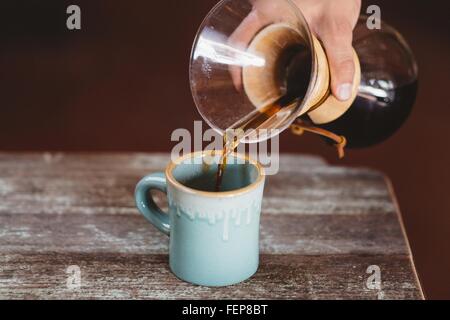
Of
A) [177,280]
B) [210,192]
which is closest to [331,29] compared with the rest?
[210,192]

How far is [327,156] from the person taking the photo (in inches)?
89.3

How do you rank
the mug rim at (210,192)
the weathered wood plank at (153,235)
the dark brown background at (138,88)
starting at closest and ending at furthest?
1. the mug rim at (210,192)
2. the weathered wood plank at (153,235)
3. the dark brown background at (138,88)

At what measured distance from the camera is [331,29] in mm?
911

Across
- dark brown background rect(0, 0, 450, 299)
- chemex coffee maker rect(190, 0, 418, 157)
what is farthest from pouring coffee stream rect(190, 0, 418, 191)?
dark brown background rect(0, 0, 450, 299)

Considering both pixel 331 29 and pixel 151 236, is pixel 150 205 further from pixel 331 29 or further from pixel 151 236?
pixel 331 29

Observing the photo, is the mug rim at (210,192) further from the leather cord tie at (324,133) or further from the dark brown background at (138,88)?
the dark brown background at (138,88)

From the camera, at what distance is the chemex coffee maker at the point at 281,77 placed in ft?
3.05

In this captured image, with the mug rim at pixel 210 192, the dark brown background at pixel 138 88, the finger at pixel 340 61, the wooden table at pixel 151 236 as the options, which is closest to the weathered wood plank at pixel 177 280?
the wooden table at pixel 151 236

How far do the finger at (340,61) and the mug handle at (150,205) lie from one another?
0.90 feet

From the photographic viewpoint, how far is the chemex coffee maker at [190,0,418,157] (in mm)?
929

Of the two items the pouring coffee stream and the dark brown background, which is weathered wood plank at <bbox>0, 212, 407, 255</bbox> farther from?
the dark brown background

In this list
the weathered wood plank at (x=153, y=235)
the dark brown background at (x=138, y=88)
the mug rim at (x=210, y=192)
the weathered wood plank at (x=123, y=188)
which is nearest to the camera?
the mug rim at (x=210, y=192)

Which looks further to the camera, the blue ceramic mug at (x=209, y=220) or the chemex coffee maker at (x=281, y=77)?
the chemex coffee maker at (x=281, y=77)
